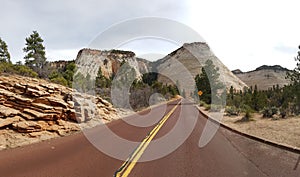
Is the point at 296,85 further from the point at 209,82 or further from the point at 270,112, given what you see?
the point at 209,82

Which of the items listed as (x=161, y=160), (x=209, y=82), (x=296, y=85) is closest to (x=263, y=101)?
(x=296, y=85)

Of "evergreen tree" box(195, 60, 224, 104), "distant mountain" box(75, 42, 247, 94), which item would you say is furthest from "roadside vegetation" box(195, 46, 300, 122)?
"distant mountain" box(75, 42, 247, 94)

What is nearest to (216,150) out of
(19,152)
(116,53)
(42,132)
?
(19,152)

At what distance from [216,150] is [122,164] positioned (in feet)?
11.5

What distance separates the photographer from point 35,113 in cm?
1120

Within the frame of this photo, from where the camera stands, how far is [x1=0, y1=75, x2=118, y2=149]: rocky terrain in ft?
32.4

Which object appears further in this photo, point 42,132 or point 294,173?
point 42,132

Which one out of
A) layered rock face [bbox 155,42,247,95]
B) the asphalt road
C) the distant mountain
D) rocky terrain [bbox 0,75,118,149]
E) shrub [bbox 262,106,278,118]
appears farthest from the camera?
layered rock face [bbox 155,42,247,95]

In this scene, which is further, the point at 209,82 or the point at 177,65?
the point at 177,65

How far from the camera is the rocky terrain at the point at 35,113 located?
9867mm

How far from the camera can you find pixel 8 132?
9609 mm

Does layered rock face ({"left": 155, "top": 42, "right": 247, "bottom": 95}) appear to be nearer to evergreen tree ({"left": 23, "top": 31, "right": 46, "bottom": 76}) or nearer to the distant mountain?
the distant mountain

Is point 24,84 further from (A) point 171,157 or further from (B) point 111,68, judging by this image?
(B) point 111,68

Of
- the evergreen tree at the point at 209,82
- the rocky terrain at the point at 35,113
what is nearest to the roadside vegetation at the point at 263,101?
the evergreen tree at the point at 209,82
